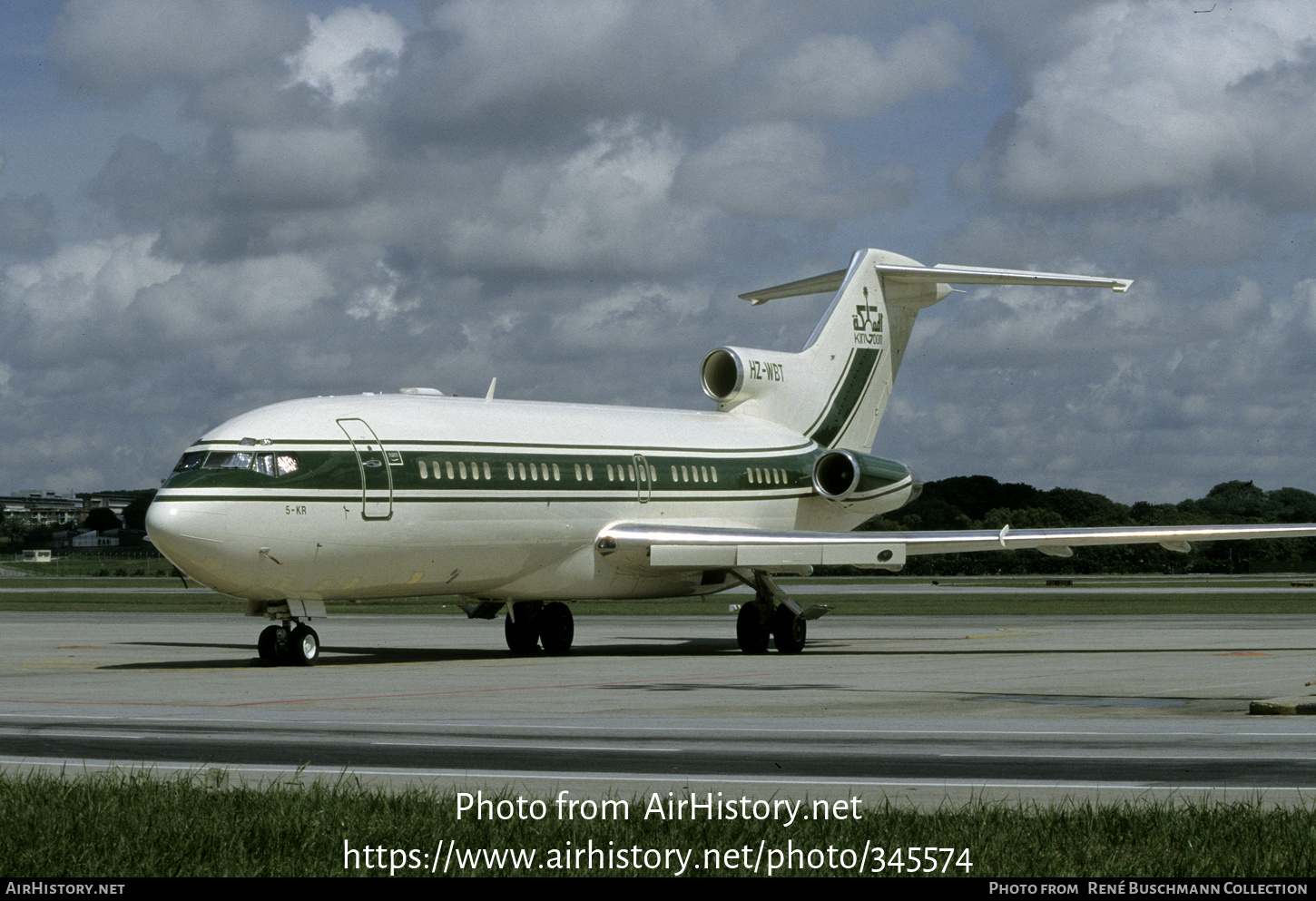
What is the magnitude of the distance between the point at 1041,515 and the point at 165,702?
91813 millimetres

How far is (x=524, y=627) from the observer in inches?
1230

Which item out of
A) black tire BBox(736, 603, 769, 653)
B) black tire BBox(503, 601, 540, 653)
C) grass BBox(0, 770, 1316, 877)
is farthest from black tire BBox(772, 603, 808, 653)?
grass BBox(0, 770, 1316, 877)

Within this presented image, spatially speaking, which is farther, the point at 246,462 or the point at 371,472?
the point at 371,472

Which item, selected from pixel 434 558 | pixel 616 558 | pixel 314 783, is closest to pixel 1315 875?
pixel 314 783

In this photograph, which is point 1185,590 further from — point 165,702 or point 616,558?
point 165,702

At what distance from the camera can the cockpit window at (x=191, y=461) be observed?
24.9 m

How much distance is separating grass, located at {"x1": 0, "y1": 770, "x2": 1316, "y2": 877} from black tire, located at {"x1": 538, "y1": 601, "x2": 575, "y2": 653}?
21.0m

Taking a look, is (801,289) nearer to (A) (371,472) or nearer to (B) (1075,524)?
(A) (371,472)

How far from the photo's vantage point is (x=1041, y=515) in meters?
105

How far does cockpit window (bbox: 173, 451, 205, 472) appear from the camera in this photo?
982 inches

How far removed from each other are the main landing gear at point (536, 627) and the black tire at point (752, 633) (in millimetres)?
3519

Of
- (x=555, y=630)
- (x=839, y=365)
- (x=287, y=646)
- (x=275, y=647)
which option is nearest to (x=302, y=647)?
(x=287, y=646)

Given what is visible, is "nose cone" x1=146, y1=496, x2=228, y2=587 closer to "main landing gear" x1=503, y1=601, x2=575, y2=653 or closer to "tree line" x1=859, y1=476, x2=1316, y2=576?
"main landing gear" x1=503, y1=601, x2=575, y2=653

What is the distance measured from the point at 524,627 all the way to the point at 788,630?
5280 mm
